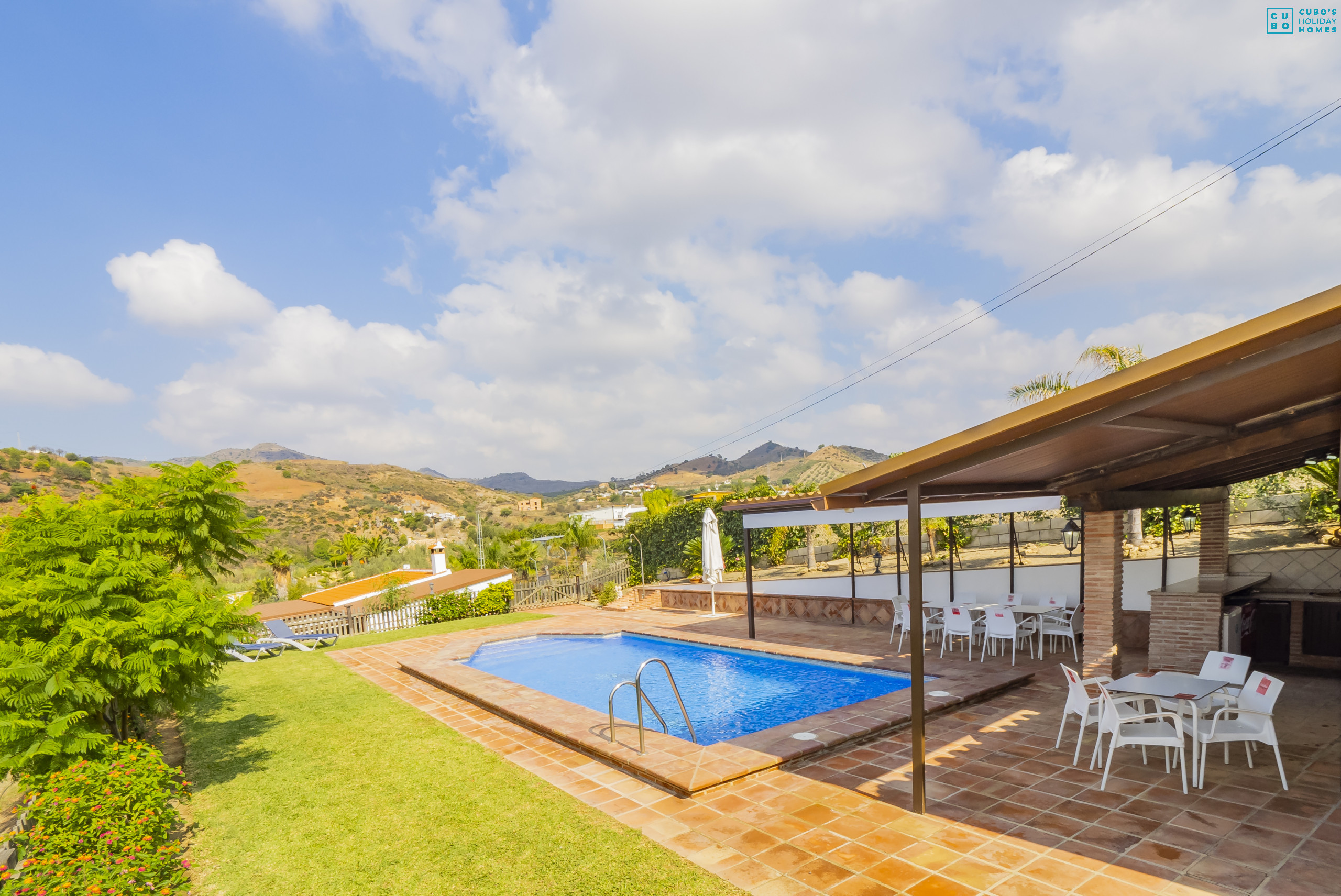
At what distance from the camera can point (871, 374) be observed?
146 ft

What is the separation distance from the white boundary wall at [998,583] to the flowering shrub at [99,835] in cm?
1176

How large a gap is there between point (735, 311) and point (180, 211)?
24.0m

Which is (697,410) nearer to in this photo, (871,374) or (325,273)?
(871,374)

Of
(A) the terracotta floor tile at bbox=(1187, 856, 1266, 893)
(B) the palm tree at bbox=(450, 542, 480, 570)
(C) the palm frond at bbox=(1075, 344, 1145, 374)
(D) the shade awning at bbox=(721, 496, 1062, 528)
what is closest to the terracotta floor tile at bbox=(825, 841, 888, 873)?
(A) the terracotta floor tile at bbox=(1187, 856, 1266, 893)

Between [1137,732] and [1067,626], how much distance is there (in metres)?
5.66

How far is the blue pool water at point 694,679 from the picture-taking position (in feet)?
32.8

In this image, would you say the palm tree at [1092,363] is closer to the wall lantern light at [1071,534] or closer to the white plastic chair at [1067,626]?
the wall lantern light at [1071,534]

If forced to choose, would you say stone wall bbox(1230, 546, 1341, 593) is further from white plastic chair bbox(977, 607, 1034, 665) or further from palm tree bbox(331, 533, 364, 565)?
palm tree bbox(331, 533, 364, 565)

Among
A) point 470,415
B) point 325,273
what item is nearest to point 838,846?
point 325,273

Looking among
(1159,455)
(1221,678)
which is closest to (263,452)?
(1159,455)

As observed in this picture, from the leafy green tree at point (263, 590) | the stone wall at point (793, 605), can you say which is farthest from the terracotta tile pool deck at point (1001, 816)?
the leafy green tree at point (263, 590)

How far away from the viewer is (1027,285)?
3131 centimetres

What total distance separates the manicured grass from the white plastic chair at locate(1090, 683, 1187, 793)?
49.0ft

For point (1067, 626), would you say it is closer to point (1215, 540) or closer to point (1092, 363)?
point (1215, 540)
